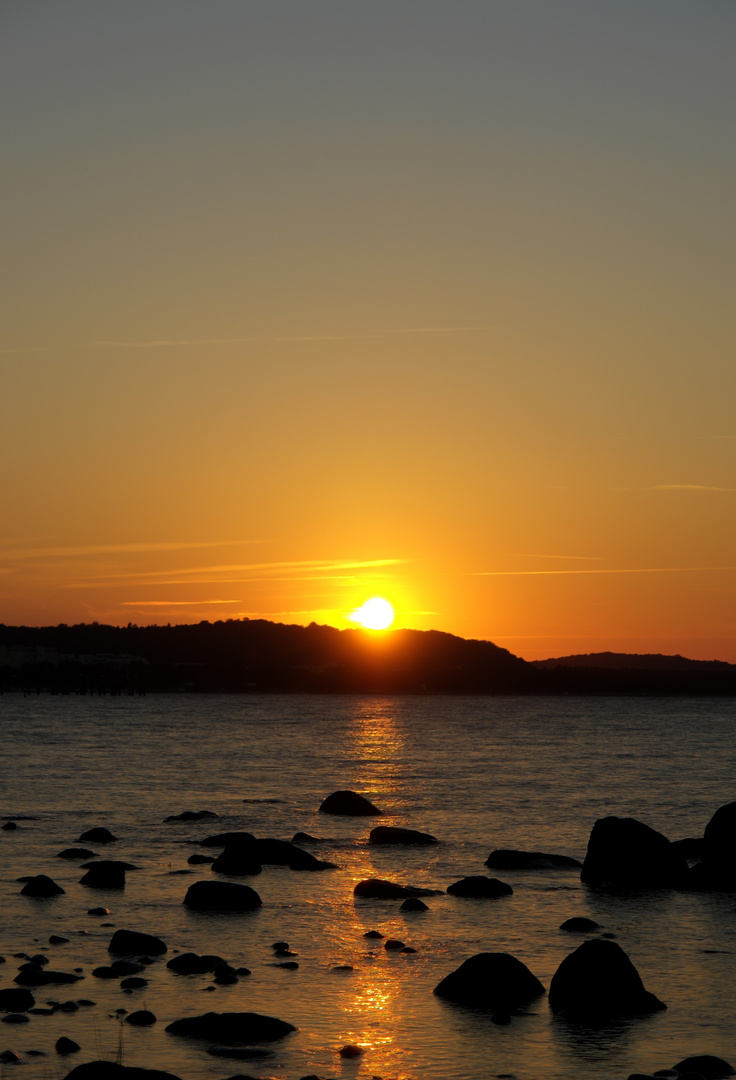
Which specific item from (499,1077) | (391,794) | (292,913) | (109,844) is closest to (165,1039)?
(499,1077)

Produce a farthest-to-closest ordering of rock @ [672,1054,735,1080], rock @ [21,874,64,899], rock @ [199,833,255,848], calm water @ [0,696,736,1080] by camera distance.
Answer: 1. rock @ [199,833,255,848]
2. rock @ [21,874,64,899]
3. calm water @ [0,696,736,1080]
4. rock @ [672,1054,735,1080]

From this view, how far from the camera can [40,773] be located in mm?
75250

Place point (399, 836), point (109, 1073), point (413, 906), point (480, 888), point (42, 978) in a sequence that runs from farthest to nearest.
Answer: point (399, 836) < point (480, 888) < point (413, 906) < point (42, 978) < point (109, 1073)

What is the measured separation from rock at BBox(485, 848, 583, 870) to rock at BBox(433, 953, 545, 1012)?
51.2ft

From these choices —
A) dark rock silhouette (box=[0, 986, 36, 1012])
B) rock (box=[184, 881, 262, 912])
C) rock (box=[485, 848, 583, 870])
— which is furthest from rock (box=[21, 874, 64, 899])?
rock (box=[485, 848, 583, 870])

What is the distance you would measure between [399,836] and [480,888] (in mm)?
11577

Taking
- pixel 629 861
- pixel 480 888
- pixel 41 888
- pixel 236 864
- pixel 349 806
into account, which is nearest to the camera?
pixel 41 888

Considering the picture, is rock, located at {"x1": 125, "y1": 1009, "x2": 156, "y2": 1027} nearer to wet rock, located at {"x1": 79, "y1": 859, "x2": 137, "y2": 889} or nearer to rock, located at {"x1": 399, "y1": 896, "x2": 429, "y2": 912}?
rock, located at {"x1": 399, "y1": 896, "x2": 429, "y2": 912}

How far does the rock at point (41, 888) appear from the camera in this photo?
30312 mm

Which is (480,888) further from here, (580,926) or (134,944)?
(134,944)

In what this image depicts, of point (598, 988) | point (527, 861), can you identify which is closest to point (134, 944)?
point (598, 988)

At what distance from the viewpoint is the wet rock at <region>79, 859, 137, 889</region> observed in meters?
32.2

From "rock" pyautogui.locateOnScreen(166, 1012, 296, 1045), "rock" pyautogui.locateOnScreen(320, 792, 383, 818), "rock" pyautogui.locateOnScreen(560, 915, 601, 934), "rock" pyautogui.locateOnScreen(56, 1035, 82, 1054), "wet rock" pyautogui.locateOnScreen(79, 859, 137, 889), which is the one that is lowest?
"rock" pyautogui.locateOnScreen(320, 792, 383, 818)

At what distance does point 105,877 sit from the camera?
32.4 meters
